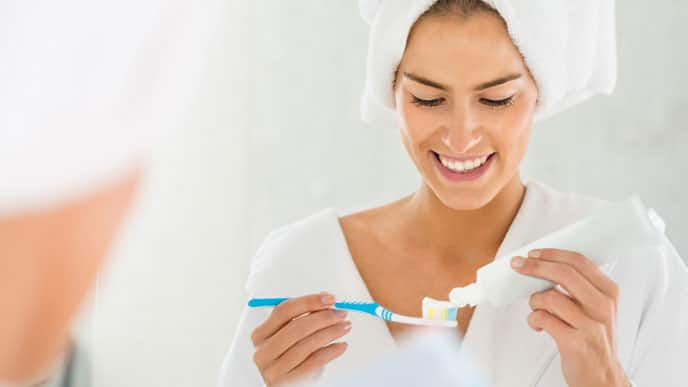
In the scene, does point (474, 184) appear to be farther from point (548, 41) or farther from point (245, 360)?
point (245, 360)

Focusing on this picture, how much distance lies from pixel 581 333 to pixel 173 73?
29.2 inches

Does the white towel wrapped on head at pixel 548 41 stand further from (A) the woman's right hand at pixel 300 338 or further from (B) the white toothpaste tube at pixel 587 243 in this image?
(A) the woman's right hand at pixel 300 338

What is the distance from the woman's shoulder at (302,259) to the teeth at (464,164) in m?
0.25

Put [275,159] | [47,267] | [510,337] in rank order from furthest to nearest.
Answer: [275,159], [510,337], [47,267]

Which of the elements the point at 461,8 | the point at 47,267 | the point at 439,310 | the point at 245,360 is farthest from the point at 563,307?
the point at 47,267

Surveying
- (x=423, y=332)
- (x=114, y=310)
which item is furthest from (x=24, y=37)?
(x=114, y=310)

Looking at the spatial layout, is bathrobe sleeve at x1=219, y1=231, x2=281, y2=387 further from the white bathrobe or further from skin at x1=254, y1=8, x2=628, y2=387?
skin at x1=254, y1=8, x2=628, y2=387

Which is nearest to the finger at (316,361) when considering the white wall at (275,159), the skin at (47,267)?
the skin at (47,267)

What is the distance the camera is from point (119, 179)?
0.27 meters

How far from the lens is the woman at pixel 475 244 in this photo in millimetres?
995

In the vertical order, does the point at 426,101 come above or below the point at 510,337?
above

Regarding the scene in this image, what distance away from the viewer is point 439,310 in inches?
39.0

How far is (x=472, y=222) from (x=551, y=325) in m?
0.29

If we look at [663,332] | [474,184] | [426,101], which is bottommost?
[663,332]
